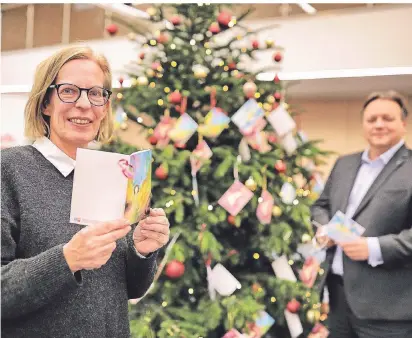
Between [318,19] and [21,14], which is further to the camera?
[21,14]

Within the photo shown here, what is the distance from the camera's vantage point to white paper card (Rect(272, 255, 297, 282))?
2.84m

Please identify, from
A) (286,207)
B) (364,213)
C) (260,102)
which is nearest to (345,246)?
(364,213)

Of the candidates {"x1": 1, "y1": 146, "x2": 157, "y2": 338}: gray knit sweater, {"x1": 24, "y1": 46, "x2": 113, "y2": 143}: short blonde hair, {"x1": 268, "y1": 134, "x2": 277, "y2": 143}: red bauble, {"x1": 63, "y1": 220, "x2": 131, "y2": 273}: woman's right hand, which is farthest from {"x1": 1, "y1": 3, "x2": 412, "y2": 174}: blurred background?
{"x1": 63, "y1": 220, "x2": 131, "y2": 273}: woman's right hand

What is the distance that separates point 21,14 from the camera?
30.3 feet

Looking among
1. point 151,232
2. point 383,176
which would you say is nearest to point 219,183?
point 383,176

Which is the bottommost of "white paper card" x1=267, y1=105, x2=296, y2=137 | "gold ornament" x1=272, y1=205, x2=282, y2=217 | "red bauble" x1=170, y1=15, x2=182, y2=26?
"gold ornament" x1=272, y1=205, x2=282, y2=217

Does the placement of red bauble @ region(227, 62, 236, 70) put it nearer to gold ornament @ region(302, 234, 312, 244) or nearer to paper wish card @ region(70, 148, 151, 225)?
gold ornament @ region(302, 234, 312, 244)

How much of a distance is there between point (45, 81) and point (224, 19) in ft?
5.48

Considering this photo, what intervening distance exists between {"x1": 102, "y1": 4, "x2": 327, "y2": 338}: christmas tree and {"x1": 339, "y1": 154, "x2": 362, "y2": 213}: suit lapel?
25cm

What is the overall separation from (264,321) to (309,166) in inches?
36.6

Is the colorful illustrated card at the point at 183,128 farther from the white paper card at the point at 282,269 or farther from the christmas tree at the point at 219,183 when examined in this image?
the white paper card at the point at 282,269

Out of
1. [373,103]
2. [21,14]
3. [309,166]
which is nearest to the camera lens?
[373,103]

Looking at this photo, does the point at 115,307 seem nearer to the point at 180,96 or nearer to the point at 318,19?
the point at 180,96

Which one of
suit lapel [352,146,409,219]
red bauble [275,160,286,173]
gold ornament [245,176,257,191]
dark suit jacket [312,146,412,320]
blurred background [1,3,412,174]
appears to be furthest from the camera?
blurred background [1,3,412,174]
